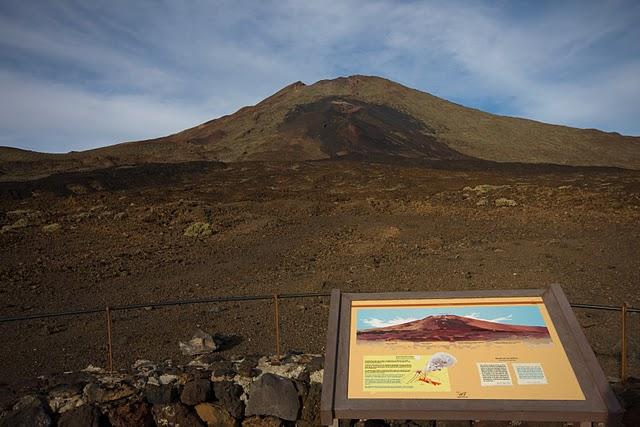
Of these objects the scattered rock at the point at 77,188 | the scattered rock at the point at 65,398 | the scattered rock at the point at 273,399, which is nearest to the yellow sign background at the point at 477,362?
the scattered rock at the point at 273,399

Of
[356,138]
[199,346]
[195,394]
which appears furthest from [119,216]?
[356,138]

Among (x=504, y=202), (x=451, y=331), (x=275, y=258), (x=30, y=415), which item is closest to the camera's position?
(x=451, y=331)

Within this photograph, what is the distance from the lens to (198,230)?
1755 cm

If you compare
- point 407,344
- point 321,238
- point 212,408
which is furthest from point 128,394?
point 321,238

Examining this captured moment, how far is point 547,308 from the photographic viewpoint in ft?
13.6

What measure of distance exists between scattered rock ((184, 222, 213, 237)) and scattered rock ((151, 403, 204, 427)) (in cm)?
1256

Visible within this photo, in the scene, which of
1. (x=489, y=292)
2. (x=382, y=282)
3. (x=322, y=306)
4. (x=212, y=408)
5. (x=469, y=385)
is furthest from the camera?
(x=382, y=282)

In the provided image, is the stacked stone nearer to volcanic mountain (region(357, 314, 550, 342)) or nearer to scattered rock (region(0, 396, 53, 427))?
scattered rock (region(0, 396, 53, 427))

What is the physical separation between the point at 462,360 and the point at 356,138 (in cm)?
5581

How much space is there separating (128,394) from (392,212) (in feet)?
52.6

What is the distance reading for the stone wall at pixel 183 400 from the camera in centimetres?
468

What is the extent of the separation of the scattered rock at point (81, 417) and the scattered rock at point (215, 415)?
2.82 ft

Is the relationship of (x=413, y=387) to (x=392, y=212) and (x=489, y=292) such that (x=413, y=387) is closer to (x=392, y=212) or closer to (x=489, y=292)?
(x=489, y=292)

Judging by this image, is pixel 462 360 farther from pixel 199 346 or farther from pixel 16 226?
pixel 16 226
